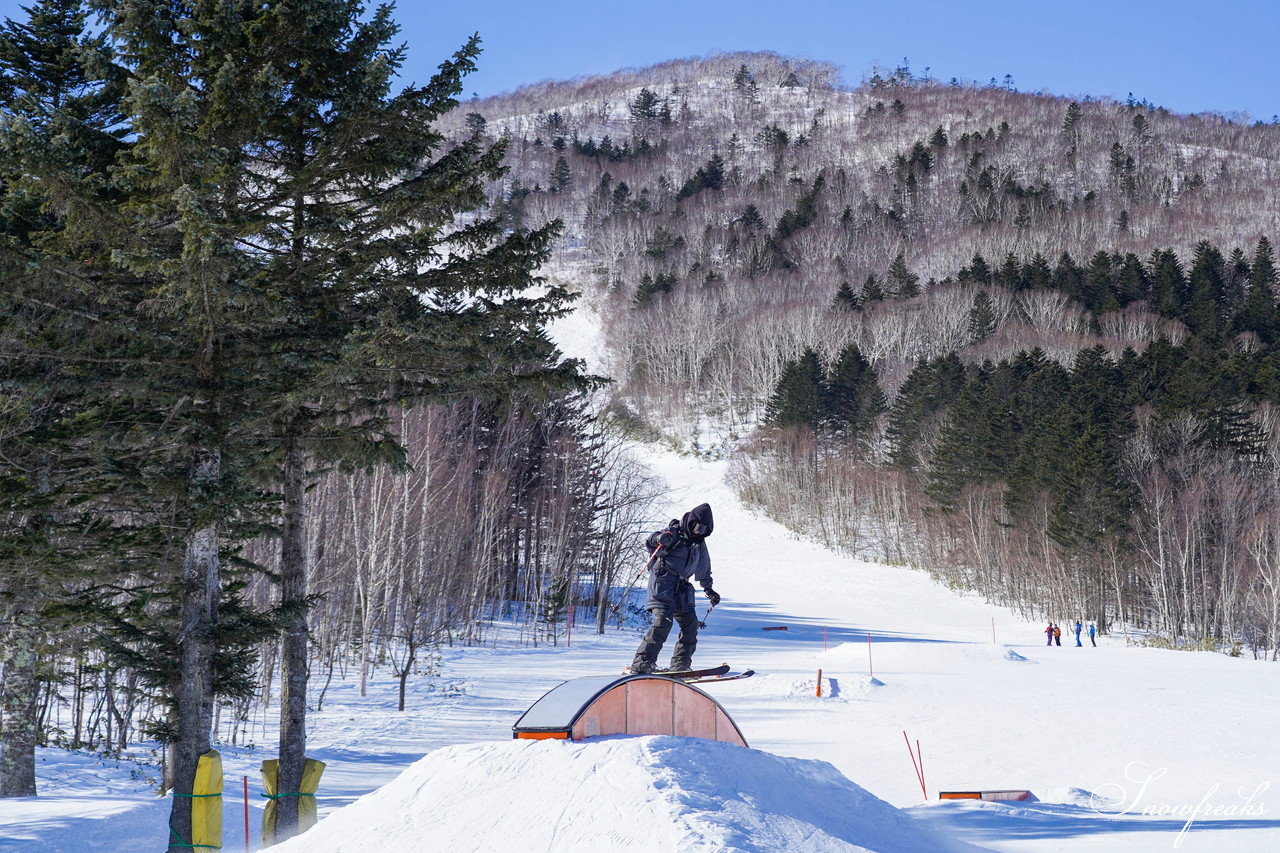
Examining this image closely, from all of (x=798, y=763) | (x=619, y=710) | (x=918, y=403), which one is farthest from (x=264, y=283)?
(x=918, y=403)

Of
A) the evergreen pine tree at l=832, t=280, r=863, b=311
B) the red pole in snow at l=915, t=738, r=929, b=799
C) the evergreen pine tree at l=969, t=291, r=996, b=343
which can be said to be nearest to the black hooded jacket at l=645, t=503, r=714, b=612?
the red pole in snow at l=915, t=738, r=929, b=799

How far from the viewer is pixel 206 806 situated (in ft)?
30.7

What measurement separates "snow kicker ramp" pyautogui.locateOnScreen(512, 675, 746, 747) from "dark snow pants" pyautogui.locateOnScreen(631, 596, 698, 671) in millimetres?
495

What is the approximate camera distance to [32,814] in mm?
10094

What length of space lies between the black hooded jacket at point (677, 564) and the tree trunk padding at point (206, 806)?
491cm

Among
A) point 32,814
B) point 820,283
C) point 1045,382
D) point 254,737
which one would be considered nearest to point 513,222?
point 32,814

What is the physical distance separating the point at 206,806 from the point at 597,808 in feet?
15.3

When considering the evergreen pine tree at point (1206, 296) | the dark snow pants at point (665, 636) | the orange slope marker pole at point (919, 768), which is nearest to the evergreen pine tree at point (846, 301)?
the evergreen pine tree at point (1206, 296)

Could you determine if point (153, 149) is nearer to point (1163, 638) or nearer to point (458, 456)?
point (458, 456)

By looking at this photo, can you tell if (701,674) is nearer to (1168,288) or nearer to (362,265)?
(362,265)

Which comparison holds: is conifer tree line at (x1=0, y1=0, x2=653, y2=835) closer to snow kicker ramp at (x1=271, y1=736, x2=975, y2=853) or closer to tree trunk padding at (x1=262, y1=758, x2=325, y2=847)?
tree trunk padding at (x1=262, y1=758, x2=325, y2=847)

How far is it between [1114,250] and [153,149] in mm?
106851

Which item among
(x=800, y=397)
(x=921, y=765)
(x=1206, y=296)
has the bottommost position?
(x=921, y=765)

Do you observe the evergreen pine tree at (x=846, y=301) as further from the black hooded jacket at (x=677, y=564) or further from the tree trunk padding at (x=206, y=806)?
the tree trunk padding at (x=206, y=806)
